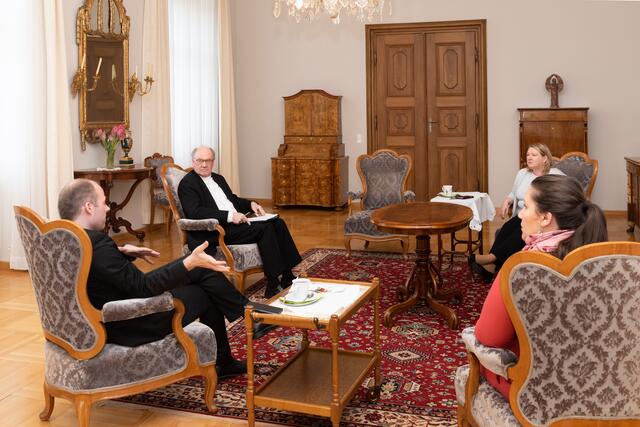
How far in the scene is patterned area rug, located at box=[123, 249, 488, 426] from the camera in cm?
348

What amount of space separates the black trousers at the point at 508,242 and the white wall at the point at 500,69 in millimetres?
4798

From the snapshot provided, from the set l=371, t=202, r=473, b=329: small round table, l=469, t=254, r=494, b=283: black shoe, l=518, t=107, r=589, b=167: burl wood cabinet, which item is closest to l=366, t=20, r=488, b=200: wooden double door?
l=518, t=107, r=589, b=167: burl wood cabinet

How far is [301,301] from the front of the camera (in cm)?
337

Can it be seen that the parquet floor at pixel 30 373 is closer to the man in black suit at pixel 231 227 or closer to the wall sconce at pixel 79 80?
the man in black suit at pixel 231 227

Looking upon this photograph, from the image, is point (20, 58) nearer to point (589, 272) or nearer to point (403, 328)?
point (403, 328)

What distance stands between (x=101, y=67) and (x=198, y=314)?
16.7 ft

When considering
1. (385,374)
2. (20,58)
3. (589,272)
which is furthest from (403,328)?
(20,58)

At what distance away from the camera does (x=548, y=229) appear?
256 centimetres

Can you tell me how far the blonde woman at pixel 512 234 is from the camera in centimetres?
559

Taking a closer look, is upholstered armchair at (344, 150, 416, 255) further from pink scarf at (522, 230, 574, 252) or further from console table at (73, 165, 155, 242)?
pink scarf at (522, 230, 574, 252)

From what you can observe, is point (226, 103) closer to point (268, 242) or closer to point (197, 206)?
point (197, 206)

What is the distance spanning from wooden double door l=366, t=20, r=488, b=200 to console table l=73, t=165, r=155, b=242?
414cm

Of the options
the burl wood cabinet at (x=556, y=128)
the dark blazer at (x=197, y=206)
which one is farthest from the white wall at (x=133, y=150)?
the burl wood cabinet at (x=556, y=128)

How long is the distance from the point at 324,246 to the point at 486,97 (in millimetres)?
4092
